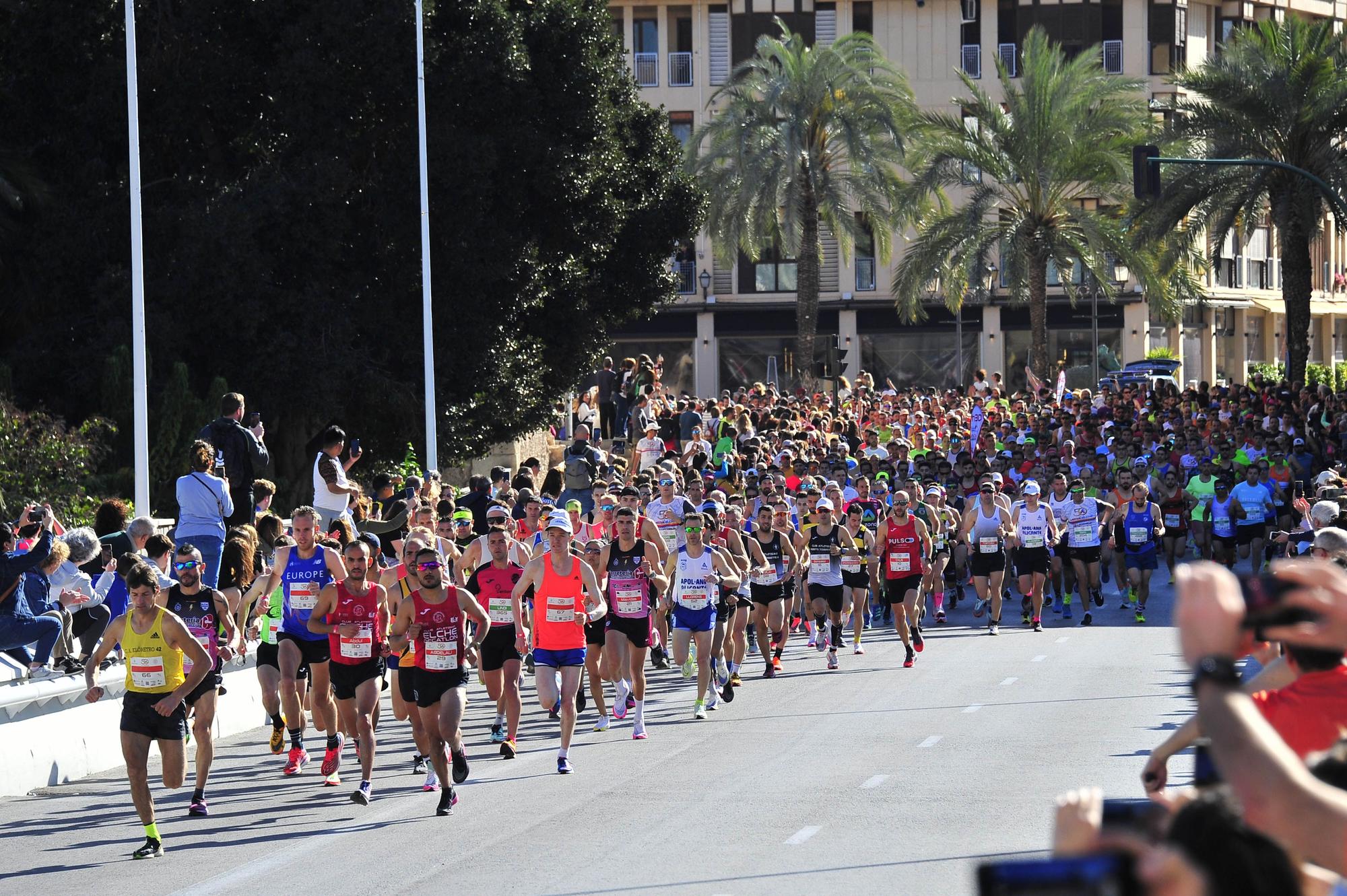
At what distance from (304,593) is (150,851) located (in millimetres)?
3063

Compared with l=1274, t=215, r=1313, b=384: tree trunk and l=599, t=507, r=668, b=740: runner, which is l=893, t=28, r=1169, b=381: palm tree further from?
l=599, t=507, r=668, b=740: runner

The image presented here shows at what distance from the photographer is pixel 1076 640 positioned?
2123 cm

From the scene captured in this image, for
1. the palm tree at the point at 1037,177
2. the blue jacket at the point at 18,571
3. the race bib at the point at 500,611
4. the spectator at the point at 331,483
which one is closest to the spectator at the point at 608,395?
the palm tree at the point at 1037,177

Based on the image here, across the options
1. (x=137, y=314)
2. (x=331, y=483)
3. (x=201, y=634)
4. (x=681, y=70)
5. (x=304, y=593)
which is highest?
(x=681, y=70)

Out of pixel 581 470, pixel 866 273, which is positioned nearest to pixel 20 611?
pixel 581 470

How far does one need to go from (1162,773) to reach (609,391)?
29419 mm

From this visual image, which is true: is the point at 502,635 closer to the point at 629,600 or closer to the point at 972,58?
the point at 629,600

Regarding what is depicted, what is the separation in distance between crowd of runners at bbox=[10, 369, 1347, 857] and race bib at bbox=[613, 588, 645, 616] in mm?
19

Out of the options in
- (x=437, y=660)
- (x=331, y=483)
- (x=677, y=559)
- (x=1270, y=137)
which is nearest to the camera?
(x=437, y=660)

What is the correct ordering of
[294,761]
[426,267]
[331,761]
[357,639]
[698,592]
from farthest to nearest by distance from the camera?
[426,267]
[698,592]
[294,761]
[331,761]
[357,639]

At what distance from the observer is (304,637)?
43.2 feet

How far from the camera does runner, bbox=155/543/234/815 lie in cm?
1141

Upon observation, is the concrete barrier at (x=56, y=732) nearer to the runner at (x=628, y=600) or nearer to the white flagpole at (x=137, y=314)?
the white flagpole at (x=137, y=314)

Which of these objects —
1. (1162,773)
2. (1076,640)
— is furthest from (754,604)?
(1162,773)
